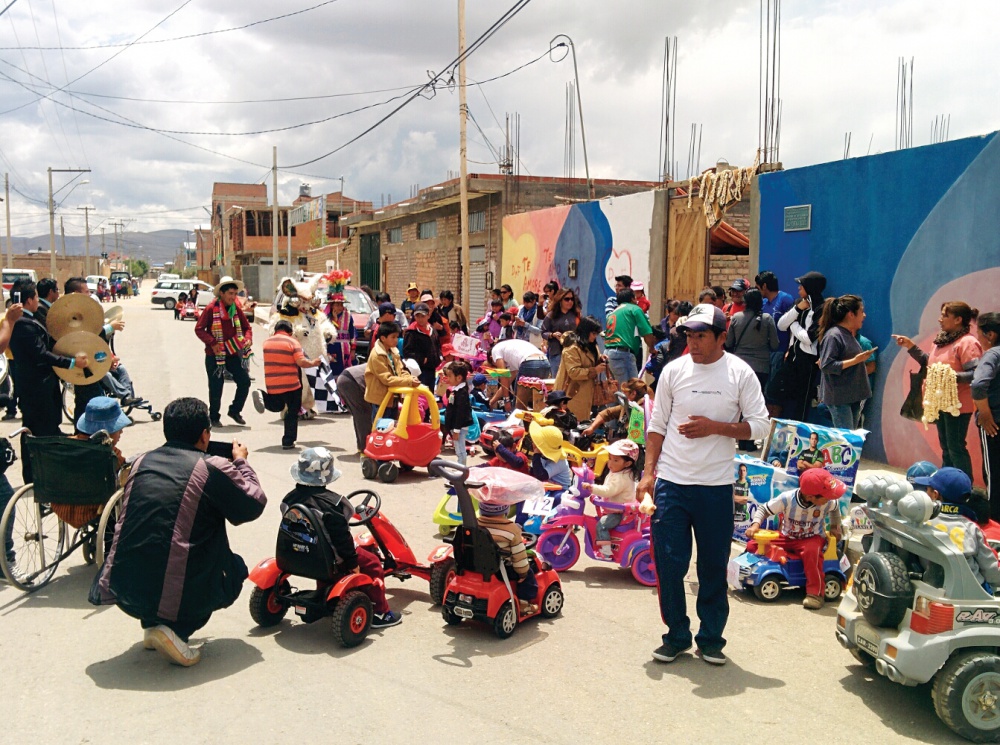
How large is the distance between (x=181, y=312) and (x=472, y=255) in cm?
2109

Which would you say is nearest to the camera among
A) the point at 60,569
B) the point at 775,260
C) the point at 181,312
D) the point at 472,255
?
the point at 60,569

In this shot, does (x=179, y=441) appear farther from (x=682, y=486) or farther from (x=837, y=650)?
(x=837, y=650)

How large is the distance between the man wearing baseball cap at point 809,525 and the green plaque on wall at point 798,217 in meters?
5.99

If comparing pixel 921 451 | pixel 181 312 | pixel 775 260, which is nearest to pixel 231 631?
pixel 921 451

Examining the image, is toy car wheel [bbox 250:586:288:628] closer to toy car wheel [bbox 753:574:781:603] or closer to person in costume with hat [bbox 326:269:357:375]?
toy car wheel [bbox 753:574:781:603]

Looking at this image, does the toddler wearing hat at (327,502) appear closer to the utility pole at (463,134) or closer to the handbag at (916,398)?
the handbag at (916,398)

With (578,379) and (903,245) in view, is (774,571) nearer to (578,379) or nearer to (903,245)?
(578,379)

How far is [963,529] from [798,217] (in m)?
7.66

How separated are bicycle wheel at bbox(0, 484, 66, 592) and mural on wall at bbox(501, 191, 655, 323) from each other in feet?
37.0

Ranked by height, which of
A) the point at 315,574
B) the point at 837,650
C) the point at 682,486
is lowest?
the point at 837,650

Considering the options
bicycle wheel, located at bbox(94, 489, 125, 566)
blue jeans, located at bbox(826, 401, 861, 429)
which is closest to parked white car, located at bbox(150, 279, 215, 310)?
blue jeans, located at bbox(826, 401, 861, 429)

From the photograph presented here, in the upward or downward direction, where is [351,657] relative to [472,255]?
downward

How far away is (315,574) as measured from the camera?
5.28 metres

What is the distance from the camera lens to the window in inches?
1199
